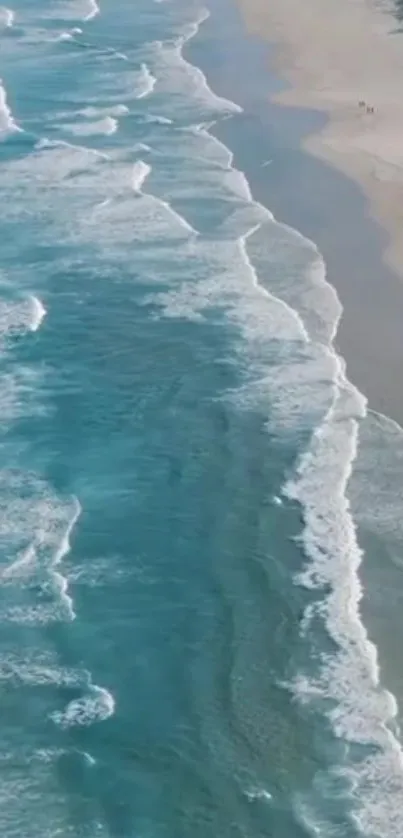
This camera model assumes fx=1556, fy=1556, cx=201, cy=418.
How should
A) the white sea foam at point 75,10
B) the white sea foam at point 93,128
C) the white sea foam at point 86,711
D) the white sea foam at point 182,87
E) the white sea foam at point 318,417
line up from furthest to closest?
the white sea foam at point 75,10 → the white sea foam at point 182,87 → the white sea foam at point 93,128 → the white sea foam at point 86,711 → the white sea foam at point 318,417

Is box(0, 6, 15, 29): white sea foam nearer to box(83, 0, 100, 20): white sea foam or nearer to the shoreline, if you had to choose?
box(83, 0, 100, 20): white sea foam

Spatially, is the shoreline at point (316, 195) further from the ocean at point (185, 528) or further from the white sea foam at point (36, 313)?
the white sea foam at point (36, 313)

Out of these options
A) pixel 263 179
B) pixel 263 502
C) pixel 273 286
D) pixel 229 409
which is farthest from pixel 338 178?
pixel 263 502

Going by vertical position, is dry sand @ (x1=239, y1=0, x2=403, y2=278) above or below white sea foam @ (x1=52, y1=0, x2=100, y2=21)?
below

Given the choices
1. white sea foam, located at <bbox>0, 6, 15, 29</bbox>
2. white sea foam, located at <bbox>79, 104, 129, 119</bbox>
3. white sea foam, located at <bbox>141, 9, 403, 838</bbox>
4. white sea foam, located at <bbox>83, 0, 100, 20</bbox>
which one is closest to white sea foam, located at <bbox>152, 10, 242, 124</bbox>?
white sea foam, located at <bbox>79, 104, 129, 119</bbox>

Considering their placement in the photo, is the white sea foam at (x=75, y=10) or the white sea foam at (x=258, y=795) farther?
the white sea foam at (x=75, y=10)

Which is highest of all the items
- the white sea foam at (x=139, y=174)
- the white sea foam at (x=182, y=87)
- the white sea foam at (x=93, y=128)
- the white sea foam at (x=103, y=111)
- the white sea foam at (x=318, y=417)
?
the white sea foam at (x=182, y=87)

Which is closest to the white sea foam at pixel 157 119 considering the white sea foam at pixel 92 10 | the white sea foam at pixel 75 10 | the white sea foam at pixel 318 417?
the white sea foam at pixel 318 417
